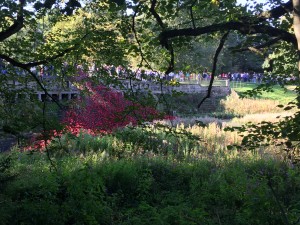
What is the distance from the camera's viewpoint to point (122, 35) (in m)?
4.69

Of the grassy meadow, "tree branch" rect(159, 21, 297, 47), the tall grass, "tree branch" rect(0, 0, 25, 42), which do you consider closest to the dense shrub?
the grassy meadow

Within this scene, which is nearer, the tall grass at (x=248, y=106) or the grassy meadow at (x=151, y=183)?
the grassy meadow at (x=151, y=183)

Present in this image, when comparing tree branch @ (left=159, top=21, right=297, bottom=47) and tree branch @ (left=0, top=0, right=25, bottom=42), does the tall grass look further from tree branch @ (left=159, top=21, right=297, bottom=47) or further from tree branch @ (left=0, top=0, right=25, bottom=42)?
tree branch @ (left=0, top=0, right=25, bottom=42)

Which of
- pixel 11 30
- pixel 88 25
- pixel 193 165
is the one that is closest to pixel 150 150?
pixel 193 165

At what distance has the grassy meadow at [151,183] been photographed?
4.73m

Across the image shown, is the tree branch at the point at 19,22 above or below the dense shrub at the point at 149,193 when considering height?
above

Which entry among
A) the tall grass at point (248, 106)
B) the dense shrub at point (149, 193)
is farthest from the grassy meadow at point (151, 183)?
the tall grass at point (248, 106)

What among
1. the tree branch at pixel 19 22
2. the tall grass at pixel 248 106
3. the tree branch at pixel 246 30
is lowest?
the tall grass at pixel 248 106

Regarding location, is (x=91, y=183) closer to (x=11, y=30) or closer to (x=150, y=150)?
(x=11, y=30)

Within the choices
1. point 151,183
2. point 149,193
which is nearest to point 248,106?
point 151,183

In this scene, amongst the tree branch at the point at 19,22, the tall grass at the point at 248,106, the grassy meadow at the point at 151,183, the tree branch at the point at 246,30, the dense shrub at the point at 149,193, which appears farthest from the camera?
the tall grass at the point at 248,106

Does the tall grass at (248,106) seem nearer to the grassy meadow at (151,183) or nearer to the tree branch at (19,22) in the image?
the grassy meadow at (151,183)

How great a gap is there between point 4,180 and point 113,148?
18.3 feet

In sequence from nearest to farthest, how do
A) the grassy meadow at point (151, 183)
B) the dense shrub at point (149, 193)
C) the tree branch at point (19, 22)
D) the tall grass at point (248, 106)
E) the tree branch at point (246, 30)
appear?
the tree branch at point (246, 30), the tree branch at point (19, 22), the dense shrub at point (149, 193), the grassy meadow at point (151, 183), the tall grass at point (248, 106)
